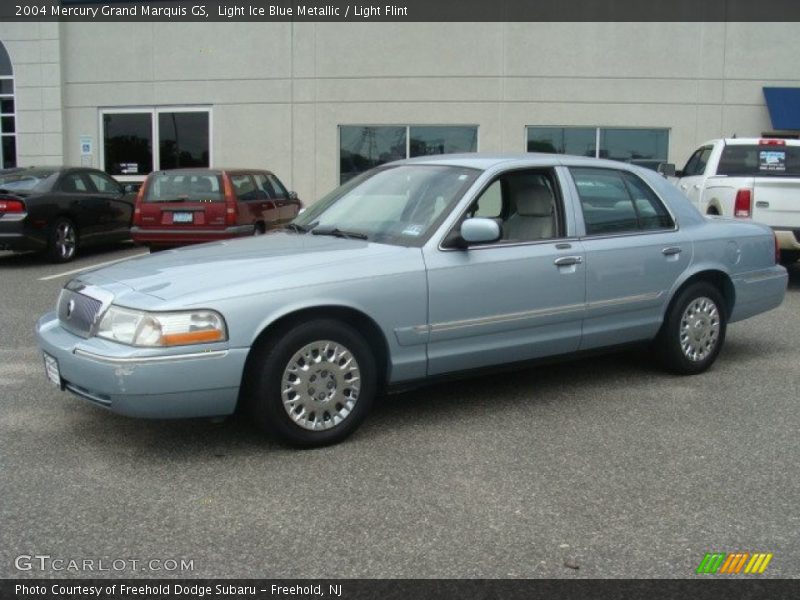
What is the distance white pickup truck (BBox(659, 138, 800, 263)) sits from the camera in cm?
1021

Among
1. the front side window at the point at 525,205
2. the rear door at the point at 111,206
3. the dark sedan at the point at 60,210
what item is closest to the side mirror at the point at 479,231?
the front side window at the point at 525,205

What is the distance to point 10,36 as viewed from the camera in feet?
66.4

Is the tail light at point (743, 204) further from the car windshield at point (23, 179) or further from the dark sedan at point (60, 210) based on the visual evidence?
the car windshield at point (23, 179)

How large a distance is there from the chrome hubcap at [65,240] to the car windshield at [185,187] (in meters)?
1.72

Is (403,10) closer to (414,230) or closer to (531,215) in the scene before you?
(531,215)

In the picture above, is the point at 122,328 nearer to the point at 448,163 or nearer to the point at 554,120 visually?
the point at 448,163

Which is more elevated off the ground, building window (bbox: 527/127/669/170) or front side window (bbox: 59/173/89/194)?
building window (bbox: 527/127/669/170)

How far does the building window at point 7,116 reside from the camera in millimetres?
20766

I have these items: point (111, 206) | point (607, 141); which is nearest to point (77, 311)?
point (111, 206)

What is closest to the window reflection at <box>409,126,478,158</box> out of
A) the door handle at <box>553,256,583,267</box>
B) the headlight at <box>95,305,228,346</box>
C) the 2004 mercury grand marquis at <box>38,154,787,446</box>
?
the 2004 mercury grand marquis at <box>38,154,787,446</box>

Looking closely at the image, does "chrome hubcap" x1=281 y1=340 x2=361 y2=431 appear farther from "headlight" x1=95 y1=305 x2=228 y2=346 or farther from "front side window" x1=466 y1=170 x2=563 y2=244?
"front side window" x1=466 y1=170 x2=563 y2=244

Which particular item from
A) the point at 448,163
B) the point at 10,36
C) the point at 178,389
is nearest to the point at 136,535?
the point at 178,389

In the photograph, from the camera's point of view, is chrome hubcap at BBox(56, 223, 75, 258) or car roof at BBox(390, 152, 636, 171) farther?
chrome hubcap at BBox(56, 223, 75, 258)

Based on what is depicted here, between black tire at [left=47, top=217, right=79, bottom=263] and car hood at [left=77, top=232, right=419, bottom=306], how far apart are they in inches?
328
